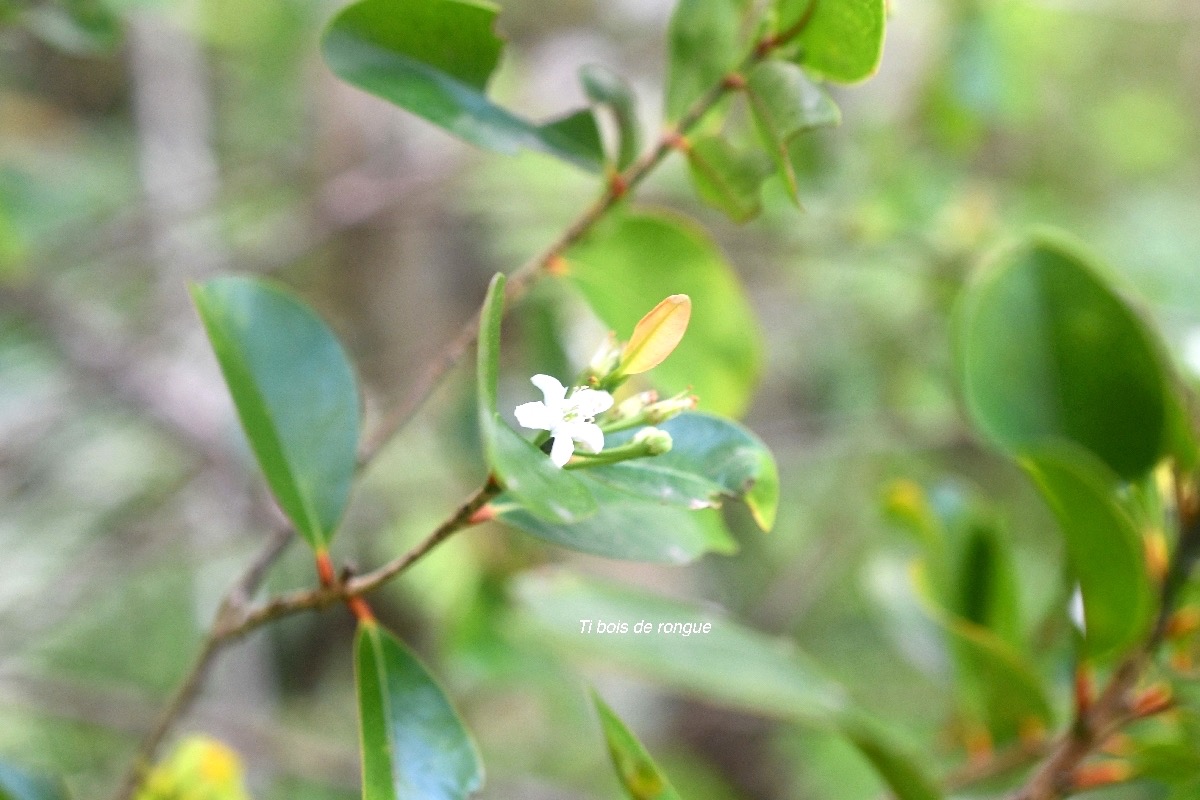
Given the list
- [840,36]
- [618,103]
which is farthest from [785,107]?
[618,103]

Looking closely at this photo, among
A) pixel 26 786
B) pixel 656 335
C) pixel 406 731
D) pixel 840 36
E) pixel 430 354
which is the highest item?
pixel 840 36

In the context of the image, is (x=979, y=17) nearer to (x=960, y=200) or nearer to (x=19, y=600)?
(x=960, y=200)

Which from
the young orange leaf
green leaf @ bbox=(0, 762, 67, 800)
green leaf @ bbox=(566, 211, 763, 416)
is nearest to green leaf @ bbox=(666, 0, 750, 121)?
green leaf @ bbox=(566, 211, 763, 416)

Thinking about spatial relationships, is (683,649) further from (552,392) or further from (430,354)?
(430,354)

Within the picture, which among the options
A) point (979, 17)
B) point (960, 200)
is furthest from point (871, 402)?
point (979, 17)

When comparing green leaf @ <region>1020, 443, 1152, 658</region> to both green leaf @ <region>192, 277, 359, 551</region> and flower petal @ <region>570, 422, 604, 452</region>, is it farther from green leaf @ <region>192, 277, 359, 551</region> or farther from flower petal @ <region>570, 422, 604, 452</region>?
green leaf @ <region>192, 277, 359, 551</region>

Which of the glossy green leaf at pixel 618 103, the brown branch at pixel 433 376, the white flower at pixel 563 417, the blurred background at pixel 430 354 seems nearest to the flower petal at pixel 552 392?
the white flower at pixel 563 417
